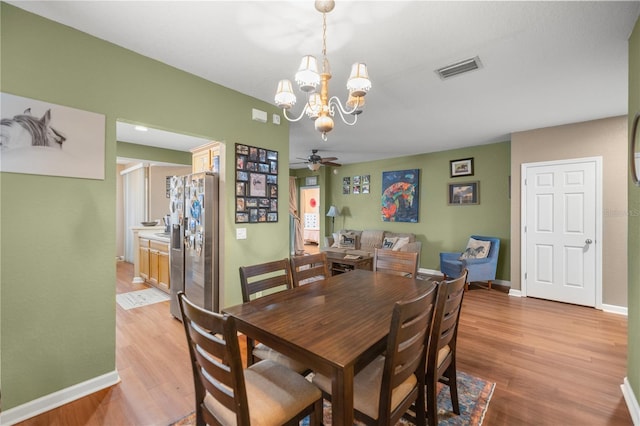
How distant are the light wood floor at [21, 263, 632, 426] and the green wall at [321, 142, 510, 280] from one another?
182 centimetres

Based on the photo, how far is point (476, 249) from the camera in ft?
15.8

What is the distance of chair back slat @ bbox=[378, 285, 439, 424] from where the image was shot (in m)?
1.10

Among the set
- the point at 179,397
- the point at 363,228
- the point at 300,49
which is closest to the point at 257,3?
the point at 300,49

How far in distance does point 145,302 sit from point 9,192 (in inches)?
103

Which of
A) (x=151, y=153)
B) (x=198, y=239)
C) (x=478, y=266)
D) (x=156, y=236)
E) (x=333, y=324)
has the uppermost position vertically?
(x=151, y=153)

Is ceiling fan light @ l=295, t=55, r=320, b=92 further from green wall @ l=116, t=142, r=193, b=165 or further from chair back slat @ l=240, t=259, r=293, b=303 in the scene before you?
green wall @ l=116, t=142, r=193, b=165

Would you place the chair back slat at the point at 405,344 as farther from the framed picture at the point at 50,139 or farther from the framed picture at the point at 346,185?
the framed picture at the point at 346,185

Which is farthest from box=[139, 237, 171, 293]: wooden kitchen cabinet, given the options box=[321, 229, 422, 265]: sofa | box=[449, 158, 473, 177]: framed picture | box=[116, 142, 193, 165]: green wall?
box=[449, 158, 473, 177]: framed picture

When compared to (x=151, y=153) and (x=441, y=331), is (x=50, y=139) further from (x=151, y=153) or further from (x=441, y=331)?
(x=151, y=153)

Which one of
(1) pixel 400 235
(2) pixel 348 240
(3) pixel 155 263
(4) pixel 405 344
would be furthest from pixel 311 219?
(4) pixel 405 344

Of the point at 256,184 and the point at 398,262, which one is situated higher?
the point at 256,184

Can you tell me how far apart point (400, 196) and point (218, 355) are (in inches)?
225

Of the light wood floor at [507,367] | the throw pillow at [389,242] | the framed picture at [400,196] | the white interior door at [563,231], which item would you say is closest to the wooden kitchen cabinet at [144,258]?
the light wood floor at [507,367]

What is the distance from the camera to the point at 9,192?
169cm
